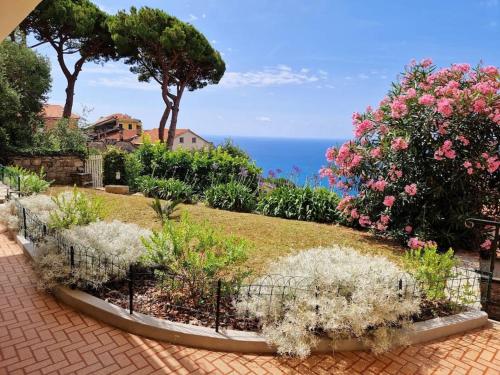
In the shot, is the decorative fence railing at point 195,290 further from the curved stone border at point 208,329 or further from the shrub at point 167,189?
the shrub at point 167,189

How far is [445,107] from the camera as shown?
5496mm

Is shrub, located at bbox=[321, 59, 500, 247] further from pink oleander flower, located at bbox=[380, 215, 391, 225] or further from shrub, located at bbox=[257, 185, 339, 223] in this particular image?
shrub, located at bbox=[257, 185, 339, 223]

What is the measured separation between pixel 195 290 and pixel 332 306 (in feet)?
4.71

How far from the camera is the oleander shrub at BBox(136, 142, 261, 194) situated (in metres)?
10.3

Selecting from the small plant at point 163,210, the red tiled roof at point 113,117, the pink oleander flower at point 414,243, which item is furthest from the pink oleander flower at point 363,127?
the red tiled roof at point 113,117

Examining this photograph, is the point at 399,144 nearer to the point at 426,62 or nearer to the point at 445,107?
the point at 445,107

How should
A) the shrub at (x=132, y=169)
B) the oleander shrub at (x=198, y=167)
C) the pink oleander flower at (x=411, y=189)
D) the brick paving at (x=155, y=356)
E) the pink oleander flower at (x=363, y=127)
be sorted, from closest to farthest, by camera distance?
the brick paving at (x=155, y=356) → the pink oleander flower at (x=411, y=189) → the pink oleander flower at (x=363, y=127) → the oleander shrub at (x=198, y=167) → the shrub at (x=132, y=169)

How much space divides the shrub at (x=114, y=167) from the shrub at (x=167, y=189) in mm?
1649

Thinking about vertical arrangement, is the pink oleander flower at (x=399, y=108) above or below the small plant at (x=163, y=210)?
above

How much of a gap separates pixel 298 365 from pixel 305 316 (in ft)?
1.30

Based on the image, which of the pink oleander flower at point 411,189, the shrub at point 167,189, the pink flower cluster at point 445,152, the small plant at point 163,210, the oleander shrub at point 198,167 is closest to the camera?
A: the pink flower cluster at point 445,152

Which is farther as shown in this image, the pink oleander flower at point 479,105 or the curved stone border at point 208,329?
the pink oleander flower at point 479,105

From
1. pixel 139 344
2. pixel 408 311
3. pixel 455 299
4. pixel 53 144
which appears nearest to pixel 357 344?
pixel 408 311

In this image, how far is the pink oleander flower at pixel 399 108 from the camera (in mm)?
5973
